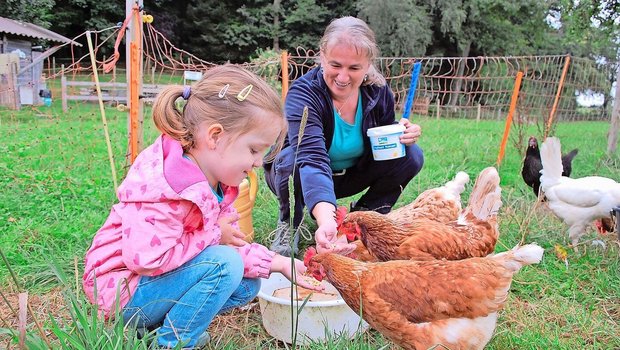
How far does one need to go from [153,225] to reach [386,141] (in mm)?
1467

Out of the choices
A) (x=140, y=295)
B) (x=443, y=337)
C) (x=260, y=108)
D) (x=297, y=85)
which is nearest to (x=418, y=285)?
(x=443, y=337)

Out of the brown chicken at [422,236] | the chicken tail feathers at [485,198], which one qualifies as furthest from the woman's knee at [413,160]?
the brown chicken at [422,236]

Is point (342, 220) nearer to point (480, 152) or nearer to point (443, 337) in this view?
point (443, 337)

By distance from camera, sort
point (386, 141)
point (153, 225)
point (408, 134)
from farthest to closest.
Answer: point (408, 134) < point (386, 141) < point (153, 225)

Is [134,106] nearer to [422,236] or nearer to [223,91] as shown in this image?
[223,91]

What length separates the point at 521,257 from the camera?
1.93 meters

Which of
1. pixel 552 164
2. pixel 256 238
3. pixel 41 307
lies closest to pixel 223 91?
pixel 41 307

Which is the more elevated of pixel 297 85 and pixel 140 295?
pixel 297 85

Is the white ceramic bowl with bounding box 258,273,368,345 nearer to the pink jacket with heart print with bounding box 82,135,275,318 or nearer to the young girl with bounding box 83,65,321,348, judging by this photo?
the young girl with bounding box 83,65,321,348

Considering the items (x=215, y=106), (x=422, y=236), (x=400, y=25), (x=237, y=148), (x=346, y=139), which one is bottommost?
(x=422, y=236)

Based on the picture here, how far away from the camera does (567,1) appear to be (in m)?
8.19

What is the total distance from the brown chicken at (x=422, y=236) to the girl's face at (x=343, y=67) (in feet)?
2.40

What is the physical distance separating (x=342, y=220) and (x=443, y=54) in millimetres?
23662

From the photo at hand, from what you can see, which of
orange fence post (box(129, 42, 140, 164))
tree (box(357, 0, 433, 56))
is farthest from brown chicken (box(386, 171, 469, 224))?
tree (box(357, 0, 433, 56))
